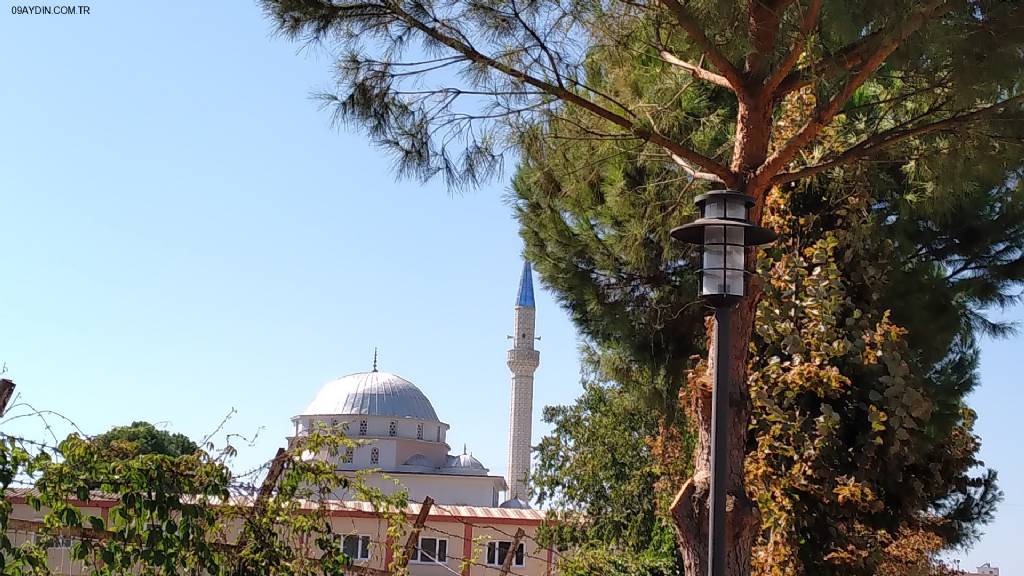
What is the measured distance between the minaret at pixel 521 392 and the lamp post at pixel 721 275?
50.2 meters

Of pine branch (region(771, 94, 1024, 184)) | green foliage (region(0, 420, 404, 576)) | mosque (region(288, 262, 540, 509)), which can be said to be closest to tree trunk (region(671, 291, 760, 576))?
pine branch (region(771, 94, 1024, 184))

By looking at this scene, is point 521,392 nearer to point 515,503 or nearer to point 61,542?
point 515,503

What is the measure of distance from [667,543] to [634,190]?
5.47 meters

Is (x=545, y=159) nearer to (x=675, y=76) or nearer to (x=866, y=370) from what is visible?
(x=675, y=76)

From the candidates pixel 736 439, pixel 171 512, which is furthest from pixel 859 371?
pixel 171 512

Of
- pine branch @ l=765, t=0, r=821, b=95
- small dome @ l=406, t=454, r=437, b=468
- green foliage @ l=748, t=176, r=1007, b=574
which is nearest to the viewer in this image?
pine branch @ l=765, t=0, r=821, b=95

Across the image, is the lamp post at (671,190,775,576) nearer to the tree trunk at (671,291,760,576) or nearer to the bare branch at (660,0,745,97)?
the tree trunk at (671,291,760,576)

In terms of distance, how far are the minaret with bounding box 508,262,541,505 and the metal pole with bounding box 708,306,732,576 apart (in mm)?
50204

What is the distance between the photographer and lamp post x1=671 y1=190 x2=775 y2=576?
4699 mm

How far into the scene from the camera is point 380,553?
6188mm

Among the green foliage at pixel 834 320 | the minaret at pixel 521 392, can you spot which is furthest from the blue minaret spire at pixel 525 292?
the green foliage at pixel 834 320

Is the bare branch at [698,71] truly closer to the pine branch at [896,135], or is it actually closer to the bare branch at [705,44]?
the bare branch at [705,44]

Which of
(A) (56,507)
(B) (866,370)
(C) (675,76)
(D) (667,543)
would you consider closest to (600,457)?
(D) (667,543)

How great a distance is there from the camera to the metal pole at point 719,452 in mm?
4617
